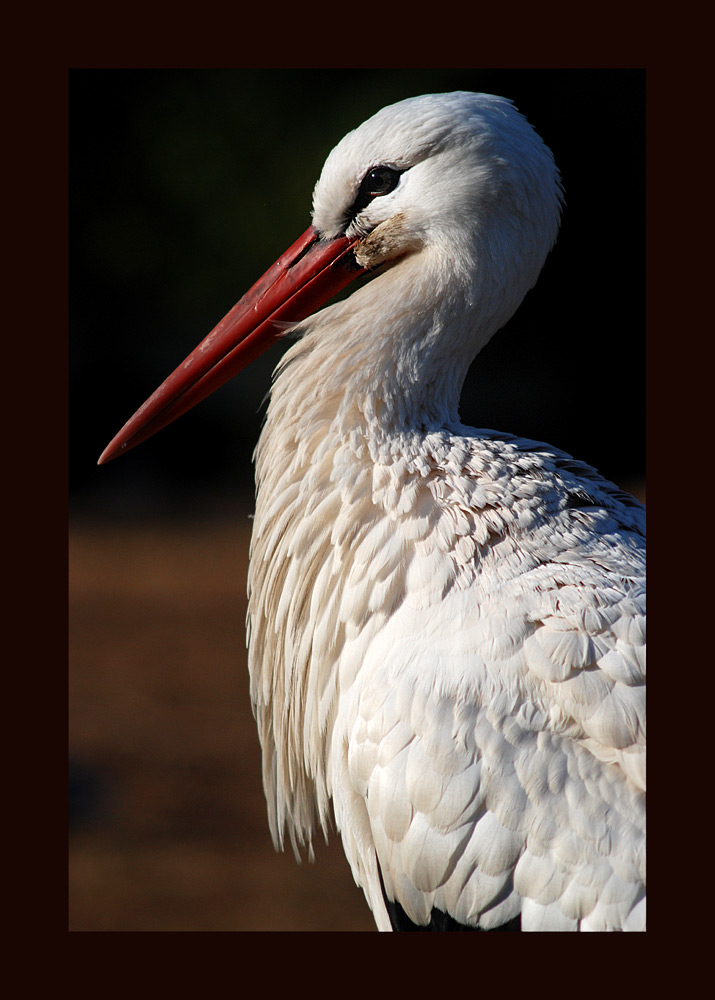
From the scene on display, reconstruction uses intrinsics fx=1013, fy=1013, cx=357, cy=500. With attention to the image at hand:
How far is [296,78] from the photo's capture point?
2520 millimetres

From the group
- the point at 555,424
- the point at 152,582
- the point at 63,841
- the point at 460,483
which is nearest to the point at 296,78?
the point at 460,483

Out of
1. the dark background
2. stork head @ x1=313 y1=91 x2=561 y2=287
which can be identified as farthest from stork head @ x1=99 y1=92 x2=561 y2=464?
the dark background

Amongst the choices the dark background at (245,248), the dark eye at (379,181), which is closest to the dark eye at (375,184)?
the dark eye at (379,181)

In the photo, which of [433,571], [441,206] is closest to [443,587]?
[433,571]

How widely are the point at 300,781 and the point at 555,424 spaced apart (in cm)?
317

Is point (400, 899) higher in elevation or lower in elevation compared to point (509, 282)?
lower

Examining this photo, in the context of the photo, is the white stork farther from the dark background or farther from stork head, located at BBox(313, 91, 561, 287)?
the dark background

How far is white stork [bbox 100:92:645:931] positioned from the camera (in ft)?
3.57

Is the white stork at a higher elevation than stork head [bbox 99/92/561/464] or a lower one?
lower

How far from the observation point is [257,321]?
1427mm

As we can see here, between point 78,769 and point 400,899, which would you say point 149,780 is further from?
point 400,899

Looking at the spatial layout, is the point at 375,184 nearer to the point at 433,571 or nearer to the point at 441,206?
the point at 441,206

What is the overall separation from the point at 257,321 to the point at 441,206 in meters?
0.31

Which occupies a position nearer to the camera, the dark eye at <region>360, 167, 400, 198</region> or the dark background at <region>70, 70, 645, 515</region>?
the dark eye at <region>360, 167, 400, 198</region>
